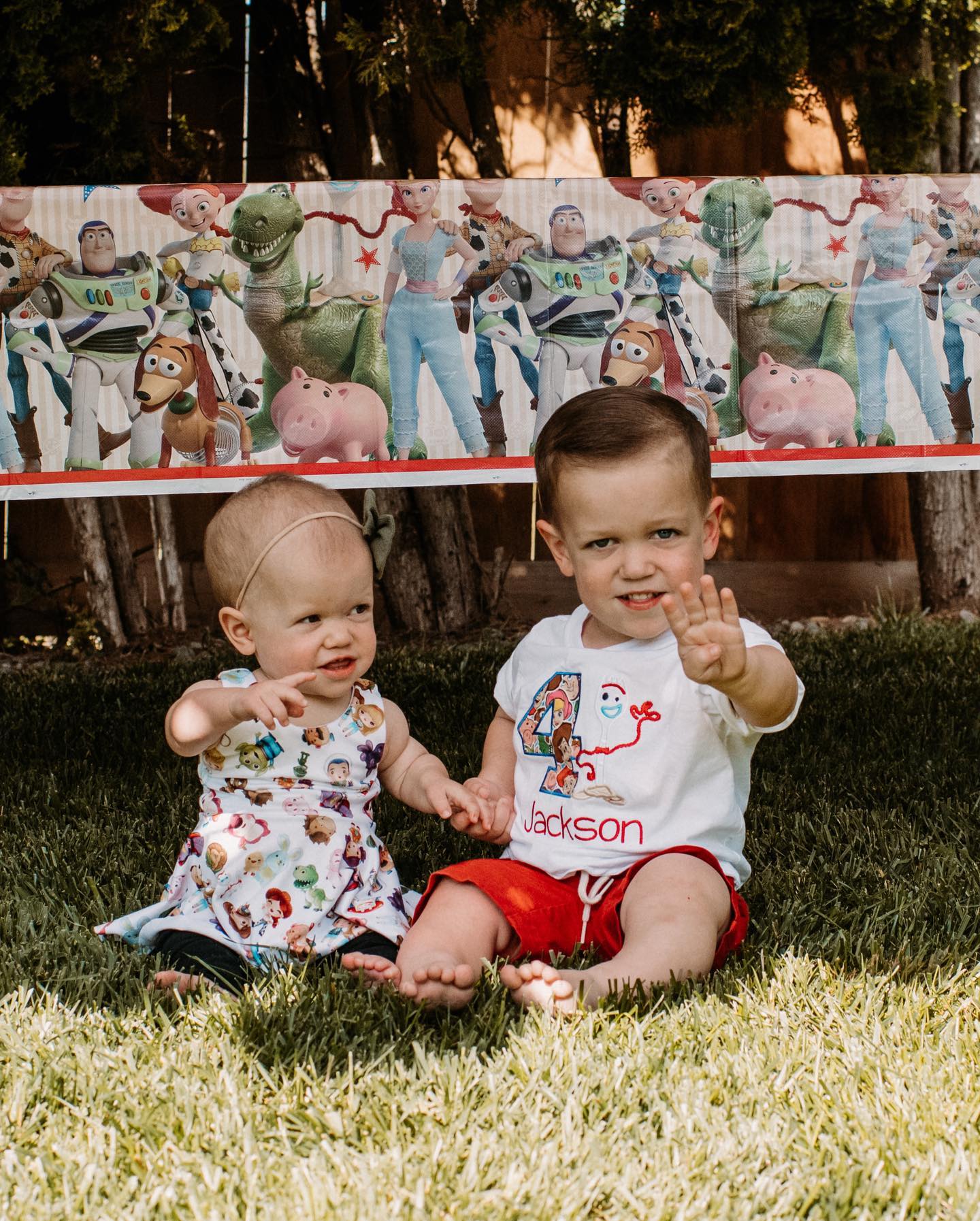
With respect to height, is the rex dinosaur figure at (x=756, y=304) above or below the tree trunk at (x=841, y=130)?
below

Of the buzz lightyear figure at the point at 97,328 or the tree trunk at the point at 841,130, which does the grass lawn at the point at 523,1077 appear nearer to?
the buzz lightyear figure at the point at 97,328

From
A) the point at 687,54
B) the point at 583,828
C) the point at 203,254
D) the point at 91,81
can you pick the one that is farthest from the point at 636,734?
the point at 91,81

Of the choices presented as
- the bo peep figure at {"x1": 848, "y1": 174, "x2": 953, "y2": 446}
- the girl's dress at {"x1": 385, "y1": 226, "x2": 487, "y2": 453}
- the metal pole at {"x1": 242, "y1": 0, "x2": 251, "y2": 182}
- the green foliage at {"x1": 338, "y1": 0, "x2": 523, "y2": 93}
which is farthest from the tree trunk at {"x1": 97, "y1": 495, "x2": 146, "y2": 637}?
the bo peep figure at {"x1": 848, "y1": 174, "x2": 953, "y2": 446}

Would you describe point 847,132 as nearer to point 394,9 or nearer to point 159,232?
point 394,9

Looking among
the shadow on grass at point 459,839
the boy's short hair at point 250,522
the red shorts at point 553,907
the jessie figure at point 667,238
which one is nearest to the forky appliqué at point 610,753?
the red shorts at point 553,907

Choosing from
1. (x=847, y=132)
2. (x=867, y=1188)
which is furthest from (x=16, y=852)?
(x=847, y=132)

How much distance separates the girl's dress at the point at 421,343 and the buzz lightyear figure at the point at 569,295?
11cm

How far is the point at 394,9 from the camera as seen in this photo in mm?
5086

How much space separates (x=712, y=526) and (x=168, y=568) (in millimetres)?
3863

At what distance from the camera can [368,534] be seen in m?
2.10

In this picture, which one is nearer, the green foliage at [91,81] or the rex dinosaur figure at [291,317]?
the rex dinosaur figure at [291,317]

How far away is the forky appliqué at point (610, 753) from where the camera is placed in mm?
1993

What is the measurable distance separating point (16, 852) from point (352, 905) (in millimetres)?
884

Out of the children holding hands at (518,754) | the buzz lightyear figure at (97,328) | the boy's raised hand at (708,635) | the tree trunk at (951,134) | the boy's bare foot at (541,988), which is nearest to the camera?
the boy's bare foot at (541,988)
